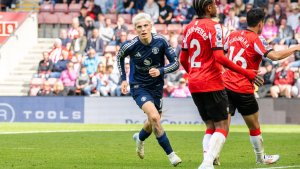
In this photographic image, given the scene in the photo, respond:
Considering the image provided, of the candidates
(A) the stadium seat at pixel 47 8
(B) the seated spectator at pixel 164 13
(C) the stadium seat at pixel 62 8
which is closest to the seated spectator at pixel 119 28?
(B) the seated spectator at pixel 164 13

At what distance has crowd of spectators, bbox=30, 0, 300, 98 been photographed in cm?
3053

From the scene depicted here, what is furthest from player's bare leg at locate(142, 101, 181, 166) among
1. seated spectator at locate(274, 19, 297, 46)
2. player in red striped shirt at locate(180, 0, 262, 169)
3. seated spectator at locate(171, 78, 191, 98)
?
seated spectator at locate(274, 19, 297, 46)

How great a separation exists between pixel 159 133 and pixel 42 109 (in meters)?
17.4

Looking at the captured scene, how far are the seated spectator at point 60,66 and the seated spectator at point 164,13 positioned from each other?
3767 millimetres

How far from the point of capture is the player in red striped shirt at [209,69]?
12195mm

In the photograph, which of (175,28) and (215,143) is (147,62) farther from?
(175,28)

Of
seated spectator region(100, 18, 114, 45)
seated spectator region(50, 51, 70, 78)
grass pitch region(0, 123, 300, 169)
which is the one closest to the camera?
grass pitch region(0, 123, 300, 169)

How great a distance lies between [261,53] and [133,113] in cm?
1682

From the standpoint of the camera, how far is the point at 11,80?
35.2 meters

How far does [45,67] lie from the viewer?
112ft

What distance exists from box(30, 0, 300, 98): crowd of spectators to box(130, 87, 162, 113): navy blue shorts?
50.9 ft

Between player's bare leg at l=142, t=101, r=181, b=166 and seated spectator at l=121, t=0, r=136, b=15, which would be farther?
seated spectator at l=121, t=0, r=136, b=15

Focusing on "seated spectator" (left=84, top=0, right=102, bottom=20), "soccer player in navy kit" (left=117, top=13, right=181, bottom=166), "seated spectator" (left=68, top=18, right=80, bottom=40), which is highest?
"soccer player in navy kit" (left=117, top=13, right=181, bottom=166)

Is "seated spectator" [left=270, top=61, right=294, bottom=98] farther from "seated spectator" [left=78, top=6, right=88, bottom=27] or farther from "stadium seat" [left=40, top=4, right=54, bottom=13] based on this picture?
"stadium seat" [left=40, top=4, right=54, bottom=13]
